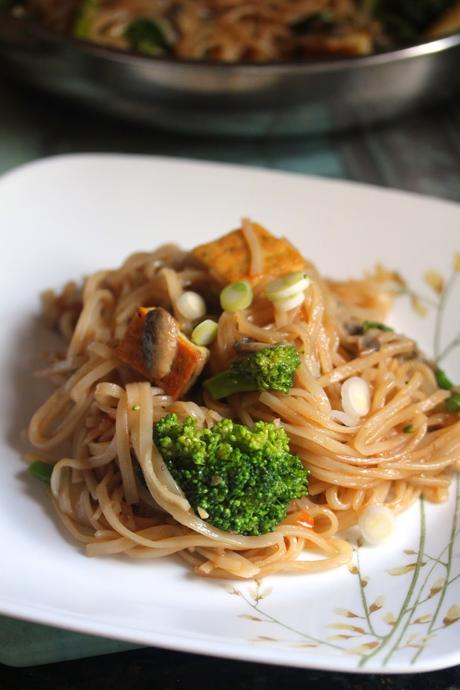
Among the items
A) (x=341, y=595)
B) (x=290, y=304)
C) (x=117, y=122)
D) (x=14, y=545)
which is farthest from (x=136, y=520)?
(x=117, y=122)

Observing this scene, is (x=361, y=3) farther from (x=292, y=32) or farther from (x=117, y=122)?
(x=117, y=122)

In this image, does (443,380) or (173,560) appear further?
A: (443,380)

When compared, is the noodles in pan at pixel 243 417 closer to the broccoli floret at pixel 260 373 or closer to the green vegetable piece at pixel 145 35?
the broccoli floret at pixel 260 373

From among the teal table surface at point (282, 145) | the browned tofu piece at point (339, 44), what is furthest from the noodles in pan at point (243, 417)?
the browned tofu piece at point (339, 44)

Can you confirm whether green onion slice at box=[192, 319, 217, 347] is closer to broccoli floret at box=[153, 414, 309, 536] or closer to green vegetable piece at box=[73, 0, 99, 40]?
broccoli floret at box=[153, 414, 309, 536]

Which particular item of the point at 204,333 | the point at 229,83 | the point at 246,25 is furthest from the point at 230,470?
the point at 246,25

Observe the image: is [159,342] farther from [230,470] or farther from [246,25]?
[246,25]
